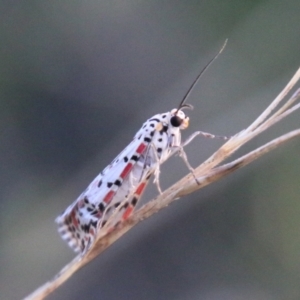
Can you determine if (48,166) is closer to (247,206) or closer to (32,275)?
(32,275)

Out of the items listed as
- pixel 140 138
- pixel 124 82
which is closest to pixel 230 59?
pixel 124 82

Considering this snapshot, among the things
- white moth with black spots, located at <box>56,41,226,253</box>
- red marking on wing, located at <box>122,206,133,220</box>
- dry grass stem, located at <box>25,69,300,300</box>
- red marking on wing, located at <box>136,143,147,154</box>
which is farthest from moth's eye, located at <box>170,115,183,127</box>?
dry grass stem, located at <box>25,69,300,300</box>

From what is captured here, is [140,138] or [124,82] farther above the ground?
[124,82]

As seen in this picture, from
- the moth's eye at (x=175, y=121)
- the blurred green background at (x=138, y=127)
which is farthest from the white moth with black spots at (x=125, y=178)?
the blurred green background at (x=138, y=127)

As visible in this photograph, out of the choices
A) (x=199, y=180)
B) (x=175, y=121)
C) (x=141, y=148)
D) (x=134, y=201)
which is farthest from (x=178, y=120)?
(x=199, y=180)

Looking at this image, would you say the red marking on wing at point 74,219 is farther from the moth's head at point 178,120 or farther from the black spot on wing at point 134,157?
the moth's head at point 178,120

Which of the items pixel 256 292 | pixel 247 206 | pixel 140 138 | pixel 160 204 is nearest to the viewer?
pixel 160 204
